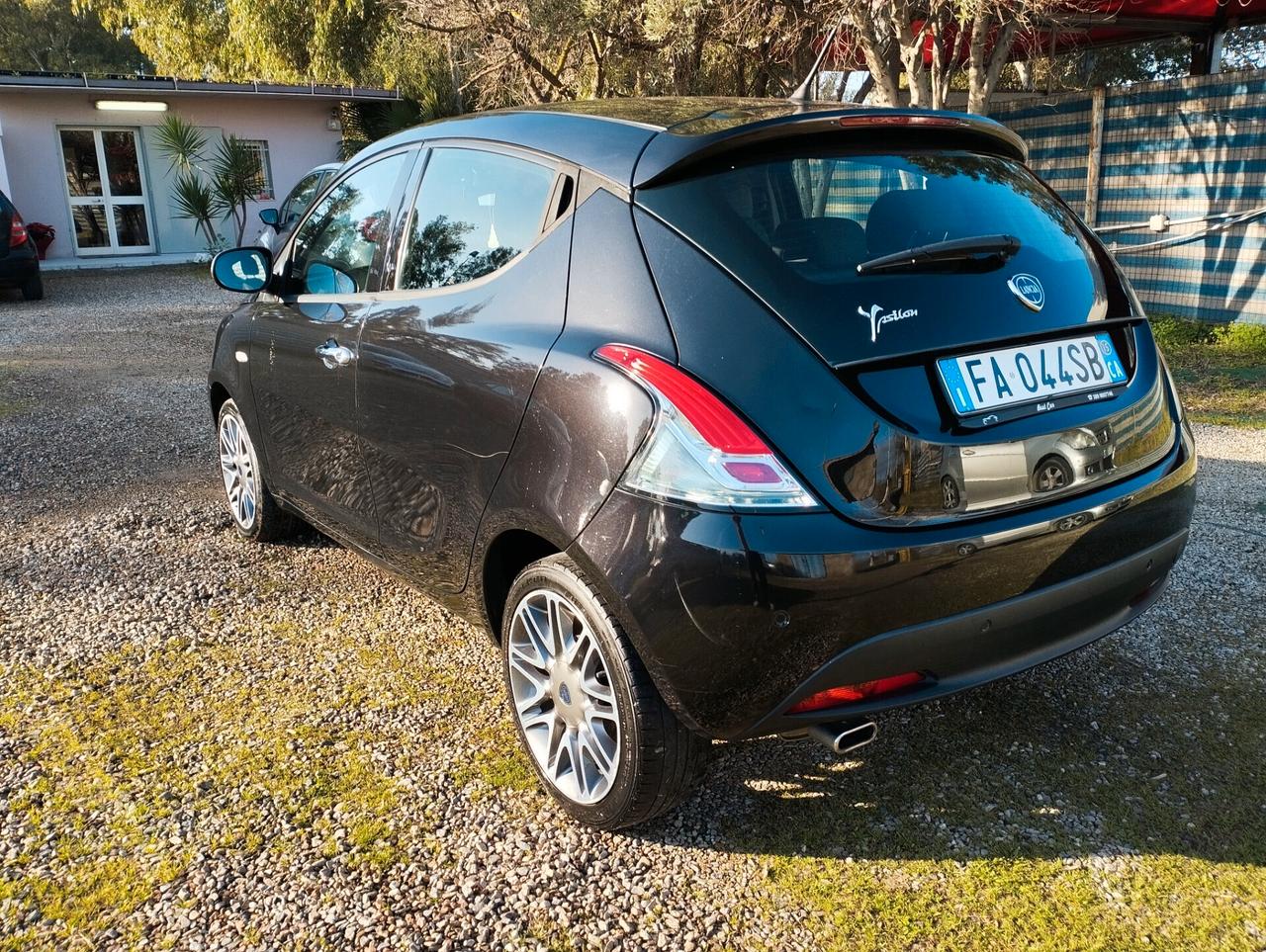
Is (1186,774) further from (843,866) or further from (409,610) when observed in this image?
(409,610)

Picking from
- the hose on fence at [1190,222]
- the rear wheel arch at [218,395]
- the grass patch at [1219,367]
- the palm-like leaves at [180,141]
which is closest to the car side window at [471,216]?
the rear wheel arch at [218,395]

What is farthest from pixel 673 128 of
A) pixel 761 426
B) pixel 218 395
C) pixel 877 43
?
pixel 877 43

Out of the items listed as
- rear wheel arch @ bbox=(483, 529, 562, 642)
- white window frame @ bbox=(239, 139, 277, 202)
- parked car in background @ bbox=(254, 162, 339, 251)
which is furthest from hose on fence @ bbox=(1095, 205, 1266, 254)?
white window frame @ bbox=(239, 139, 277, 202)

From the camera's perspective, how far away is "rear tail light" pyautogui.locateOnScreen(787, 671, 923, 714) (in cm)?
232

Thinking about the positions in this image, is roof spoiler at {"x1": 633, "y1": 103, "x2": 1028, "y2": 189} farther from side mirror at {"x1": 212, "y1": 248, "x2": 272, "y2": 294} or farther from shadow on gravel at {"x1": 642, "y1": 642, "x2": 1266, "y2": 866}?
side mirror at {"x1": 212, "y1": 248, "x2": 272, "y2": 294}

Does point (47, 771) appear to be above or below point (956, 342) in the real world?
below

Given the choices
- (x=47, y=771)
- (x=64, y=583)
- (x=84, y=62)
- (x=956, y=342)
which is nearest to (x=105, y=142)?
(x=64, y=583)

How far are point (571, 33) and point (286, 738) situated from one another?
40.8 ft

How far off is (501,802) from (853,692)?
106cm

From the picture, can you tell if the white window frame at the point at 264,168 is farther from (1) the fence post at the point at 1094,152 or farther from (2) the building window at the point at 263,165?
(1) the fence post at the point at 1094,152

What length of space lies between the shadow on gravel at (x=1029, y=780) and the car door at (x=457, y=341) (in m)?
1.03

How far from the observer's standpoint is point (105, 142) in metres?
20.3

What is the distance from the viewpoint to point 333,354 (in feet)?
11.8

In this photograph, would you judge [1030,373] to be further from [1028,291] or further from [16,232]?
[16,232]
